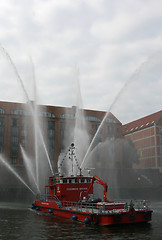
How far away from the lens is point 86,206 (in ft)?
86.3

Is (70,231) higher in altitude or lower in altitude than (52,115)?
lower

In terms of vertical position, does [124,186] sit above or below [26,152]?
below

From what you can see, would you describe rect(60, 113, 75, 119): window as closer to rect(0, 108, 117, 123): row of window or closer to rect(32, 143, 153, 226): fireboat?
rect(0, 108, 117, 123): row of window

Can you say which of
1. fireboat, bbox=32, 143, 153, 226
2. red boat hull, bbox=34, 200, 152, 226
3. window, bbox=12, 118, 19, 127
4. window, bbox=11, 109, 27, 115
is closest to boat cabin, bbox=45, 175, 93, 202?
fireboat, bbox=32, 143, 153, 226

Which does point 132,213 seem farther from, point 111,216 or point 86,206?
point 86,206

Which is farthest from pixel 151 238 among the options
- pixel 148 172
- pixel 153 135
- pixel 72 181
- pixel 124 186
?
pixel 153 135

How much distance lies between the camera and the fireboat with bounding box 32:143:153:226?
2386 centimetres

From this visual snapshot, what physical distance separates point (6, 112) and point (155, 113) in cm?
5455

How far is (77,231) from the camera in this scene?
21.8m

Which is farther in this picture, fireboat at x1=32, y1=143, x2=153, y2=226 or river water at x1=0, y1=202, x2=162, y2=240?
fireboat at x1=32, y1=143, x2=153, y2=226

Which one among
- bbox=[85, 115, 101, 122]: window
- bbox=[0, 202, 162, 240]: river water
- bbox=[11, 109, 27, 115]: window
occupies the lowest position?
bbox=[0, 202, 162, 240]: river water

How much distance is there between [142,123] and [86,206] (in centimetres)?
7734

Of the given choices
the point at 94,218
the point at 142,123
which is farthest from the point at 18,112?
the point at 94,218

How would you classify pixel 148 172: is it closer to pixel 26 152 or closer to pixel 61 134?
pixel 61 134
